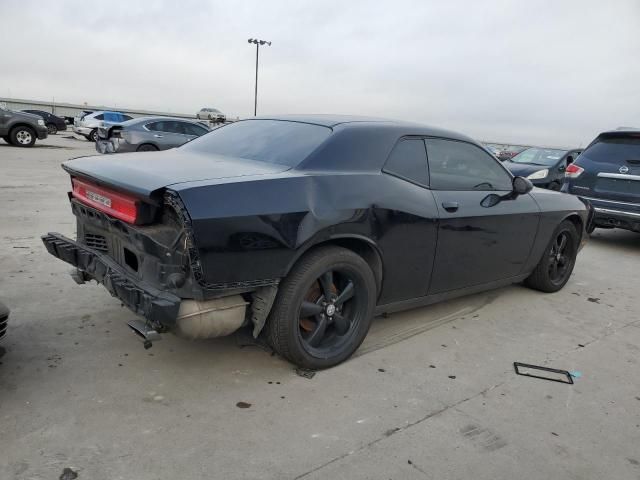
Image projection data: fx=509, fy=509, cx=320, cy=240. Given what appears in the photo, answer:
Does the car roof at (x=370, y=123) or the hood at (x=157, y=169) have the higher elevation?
the car roof at (x=370, y=123)

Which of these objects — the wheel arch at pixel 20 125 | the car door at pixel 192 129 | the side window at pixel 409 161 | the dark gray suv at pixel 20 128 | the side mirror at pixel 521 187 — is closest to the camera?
the side window at pixel 409 161

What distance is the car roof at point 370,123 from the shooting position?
3.48 m

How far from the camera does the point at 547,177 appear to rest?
1038 centimetres

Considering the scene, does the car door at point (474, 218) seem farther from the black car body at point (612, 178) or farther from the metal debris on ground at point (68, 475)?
the black car body at point (612, 178)

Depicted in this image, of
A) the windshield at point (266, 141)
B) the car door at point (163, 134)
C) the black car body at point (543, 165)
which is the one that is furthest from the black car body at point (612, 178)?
the car door at point (163, 134)

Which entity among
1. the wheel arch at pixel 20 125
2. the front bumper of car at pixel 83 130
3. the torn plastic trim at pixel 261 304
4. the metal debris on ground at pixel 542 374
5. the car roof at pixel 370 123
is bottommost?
the metal debris on ground at pixel 542 374

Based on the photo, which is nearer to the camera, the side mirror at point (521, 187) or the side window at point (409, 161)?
the side window at point (409, 161)

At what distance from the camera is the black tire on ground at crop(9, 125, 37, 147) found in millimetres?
16359

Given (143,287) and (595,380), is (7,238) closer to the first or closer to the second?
(143,287)

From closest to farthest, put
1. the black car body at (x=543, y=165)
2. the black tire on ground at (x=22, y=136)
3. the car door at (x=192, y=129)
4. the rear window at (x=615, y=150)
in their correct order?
the rear window at (x=615, y=150), the black car body at (x=543, y=165), the car door at (x=192, y=129), the black tire on ground at (x=22, y=136)

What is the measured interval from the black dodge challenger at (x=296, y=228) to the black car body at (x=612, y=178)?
3671mm

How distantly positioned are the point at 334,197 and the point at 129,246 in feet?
3.94

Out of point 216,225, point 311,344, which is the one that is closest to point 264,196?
point 216,225

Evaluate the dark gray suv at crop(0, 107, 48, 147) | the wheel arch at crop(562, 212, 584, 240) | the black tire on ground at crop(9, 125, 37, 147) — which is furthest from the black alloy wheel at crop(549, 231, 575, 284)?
the black tire on ground at crop(9, 125, 37, 147)
